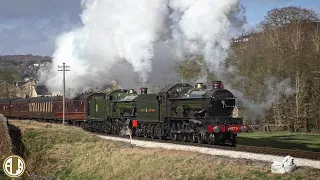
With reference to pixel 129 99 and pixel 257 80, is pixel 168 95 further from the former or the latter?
pixel 257 80

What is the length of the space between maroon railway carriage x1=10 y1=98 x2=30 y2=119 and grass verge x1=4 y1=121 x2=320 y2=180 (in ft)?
86.1

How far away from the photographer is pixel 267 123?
4559 cm

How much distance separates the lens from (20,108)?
5584 cm

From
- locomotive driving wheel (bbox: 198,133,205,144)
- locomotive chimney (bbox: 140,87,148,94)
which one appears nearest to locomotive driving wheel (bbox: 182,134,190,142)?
locomotive driving wheel (bbox: 198,133,205,144)

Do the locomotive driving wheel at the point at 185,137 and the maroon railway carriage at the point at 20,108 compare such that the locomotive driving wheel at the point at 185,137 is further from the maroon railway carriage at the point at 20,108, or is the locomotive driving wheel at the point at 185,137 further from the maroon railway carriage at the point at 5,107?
the maroon railway carriage at the point at 5,107

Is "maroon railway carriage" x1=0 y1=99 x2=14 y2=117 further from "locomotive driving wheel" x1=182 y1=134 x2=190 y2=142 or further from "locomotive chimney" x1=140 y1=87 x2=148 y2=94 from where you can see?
"locomotive driving wheel" x1=182 y1=134 x2=190 y2=142

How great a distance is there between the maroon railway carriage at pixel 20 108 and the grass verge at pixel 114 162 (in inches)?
1034

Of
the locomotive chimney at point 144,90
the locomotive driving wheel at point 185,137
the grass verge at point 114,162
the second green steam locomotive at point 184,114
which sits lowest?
the grass verge at point 114,162

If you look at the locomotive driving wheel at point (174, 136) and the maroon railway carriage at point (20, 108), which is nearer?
the locomotive driving wheel at point (174, 136)

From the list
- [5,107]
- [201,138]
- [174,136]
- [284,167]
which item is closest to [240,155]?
[284,167]

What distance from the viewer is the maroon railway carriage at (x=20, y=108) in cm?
5388

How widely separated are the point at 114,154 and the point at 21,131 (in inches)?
380

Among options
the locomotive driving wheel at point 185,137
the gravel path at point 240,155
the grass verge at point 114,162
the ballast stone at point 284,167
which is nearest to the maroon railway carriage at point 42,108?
the grass verge at point 114,162

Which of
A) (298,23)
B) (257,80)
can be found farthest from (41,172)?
(298,23)
